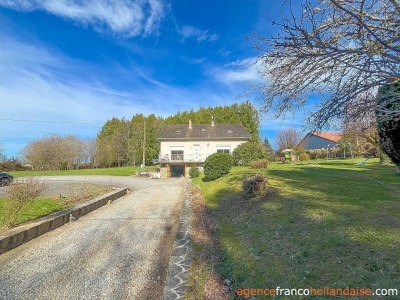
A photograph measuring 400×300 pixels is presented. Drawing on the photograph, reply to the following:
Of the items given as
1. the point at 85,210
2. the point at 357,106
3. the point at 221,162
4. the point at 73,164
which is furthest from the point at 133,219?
the point at 73,164

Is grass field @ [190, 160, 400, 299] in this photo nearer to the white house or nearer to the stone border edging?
the stone border edging

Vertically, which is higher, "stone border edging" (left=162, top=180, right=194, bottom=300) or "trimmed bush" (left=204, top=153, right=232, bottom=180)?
"trimmed bush" (left=204, top=153, right=232, bottom=180)

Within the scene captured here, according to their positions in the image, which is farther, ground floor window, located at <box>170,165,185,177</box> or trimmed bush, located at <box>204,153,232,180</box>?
ground floor window, located at <box>170,165,185,177</box>

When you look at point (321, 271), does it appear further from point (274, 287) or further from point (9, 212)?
point (9, 212)

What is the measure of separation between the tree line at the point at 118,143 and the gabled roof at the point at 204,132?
6993 mm

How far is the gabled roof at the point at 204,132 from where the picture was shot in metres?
28.8

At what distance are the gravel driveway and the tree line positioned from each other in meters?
31.2

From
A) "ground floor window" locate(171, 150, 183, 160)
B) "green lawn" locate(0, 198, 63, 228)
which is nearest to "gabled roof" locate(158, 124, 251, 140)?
"ground floor window" locate(171, 150, 183, 160)

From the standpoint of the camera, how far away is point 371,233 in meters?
3.61

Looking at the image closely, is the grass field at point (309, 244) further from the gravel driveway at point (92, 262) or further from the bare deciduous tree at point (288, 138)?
the bare deciduous tree at point (288, 138)

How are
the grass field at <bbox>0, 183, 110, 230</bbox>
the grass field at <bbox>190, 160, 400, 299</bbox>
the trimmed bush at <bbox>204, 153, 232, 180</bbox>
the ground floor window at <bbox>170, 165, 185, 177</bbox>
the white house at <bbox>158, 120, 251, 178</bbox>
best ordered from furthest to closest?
the ground floor window at <bbox>170, 165, 185, 177</bbox> → the white house at <bbox>158, 120, 251, 178</bbox> → the trimmed bush at <bbox>204, 153, 232, 180</bbox> → the grass field at <bbox>0, 183, 110, 230</bbox> → the grass field at <bbox>190, 160, 400, 299</bbox>

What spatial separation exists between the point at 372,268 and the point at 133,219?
19.7ft

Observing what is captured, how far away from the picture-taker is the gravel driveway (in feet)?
10.2

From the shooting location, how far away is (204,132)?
3050 cm
